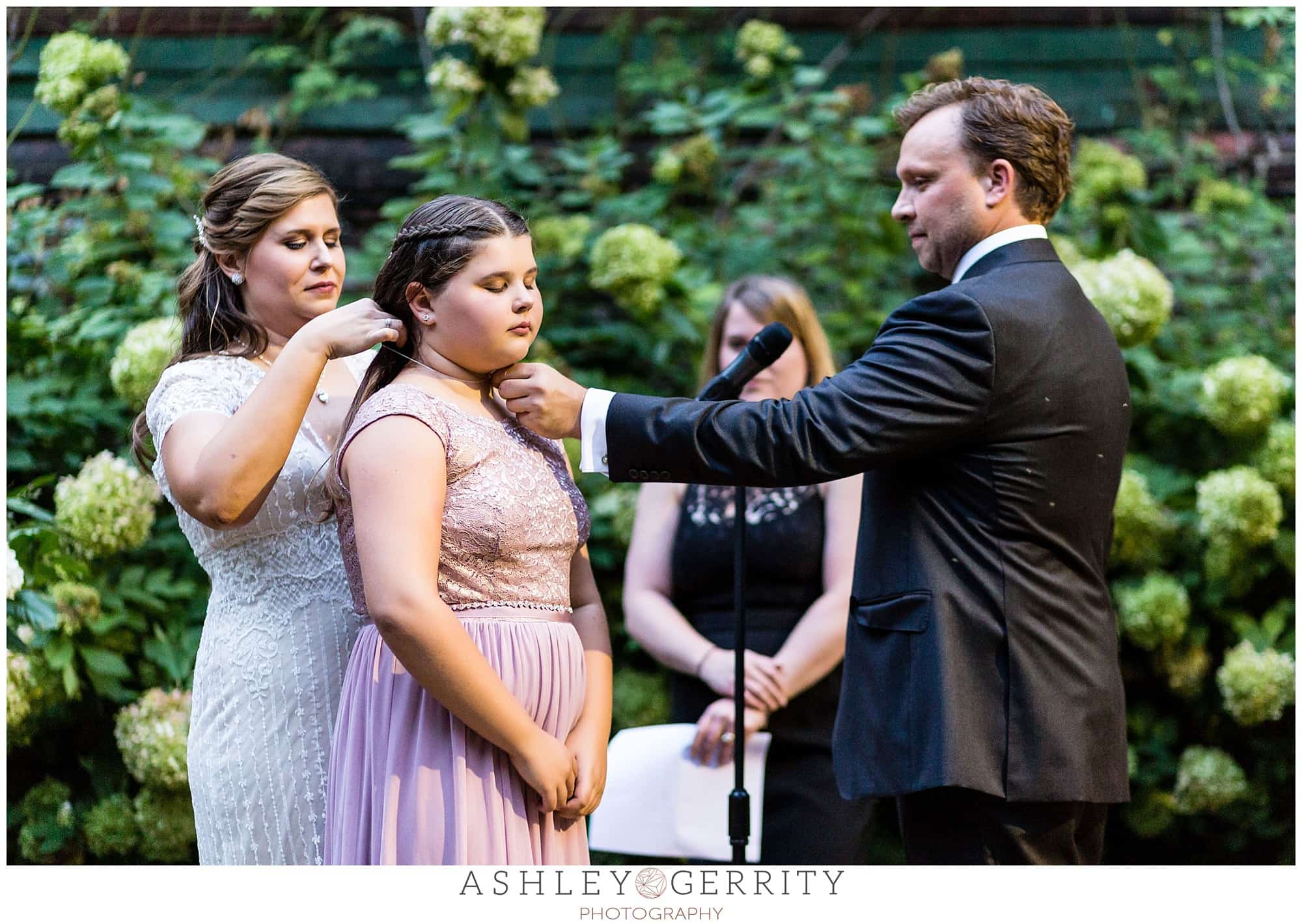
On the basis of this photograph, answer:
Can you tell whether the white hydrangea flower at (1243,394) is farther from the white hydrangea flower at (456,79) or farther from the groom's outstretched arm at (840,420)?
the white hydrangea flower at (456,79)

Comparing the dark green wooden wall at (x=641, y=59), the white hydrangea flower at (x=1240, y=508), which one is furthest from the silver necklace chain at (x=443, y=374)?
the dark green wooden wall at (x=641, y=59)

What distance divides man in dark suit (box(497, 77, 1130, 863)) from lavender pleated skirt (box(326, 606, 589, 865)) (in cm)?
38

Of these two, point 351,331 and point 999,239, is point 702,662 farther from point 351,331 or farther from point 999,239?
point 351,331

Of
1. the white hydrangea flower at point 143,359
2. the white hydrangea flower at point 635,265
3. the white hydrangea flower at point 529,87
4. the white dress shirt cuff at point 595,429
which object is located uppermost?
the white hydrangea flower at point 529,87

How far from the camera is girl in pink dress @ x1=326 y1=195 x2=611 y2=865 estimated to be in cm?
172

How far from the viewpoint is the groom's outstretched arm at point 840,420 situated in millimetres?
2072

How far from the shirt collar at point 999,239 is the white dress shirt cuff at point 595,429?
674mm

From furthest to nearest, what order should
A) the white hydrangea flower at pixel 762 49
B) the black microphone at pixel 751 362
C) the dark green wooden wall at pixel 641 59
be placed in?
the dark green wooden wall at pixel 641 59 < the white hydrangea flower at pixel 762 49 < the black microphone at pixel 751 362

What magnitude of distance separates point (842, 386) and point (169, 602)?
2.05m

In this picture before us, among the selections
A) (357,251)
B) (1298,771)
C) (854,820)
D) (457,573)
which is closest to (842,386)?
(457,573)

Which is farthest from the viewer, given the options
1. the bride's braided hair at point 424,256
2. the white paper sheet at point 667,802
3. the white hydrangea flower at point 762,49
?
the white hydrangea flower at point 762,49

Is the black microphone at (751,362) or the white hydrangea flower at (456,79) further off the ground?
the white hydrangea flower at (456,79)

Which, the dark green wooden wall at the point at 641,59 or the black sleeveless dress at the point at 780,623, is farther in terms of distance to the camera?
the dark green wooden wall at the point at 641,59
